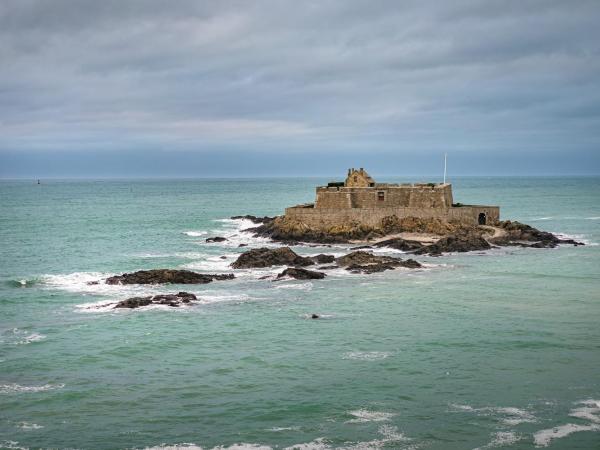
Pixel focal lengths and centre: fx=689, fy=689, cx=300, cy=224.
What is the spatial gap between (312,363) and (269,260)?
21.8m

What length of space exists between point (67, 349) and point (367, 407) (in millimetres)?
11946

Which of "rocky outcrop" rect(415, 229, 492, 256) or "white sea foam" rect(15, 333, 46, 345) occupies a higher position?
"rocky outcrop" rect(415, 229, 492, 256)

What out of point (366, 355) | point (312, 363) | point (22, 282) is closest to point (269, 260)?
point (22, 282)

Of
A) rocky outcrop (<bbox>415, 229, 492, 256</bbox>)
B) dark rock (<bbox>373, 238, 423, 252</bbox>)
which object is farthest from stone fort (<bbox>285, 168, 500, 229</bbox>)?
rocky outcrop (<bbox>415, 229, 492, 256</bbox>)

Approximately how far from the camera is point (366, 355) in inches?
954

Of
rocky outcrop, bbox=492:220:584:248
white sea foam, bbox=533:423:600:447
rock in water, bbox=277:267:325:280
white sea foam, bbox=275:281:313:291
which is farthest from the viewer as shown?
rocky outcrop, bbox=492:220:584:248

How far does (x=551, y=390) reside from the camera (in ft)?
67.2

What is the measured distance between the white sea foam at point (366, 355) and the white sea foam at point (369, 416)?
15.6 feet

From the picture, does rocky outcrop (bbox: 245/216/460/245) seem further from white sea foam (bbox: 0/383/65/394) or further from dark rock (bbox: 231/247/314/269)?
white sea foam (bbox: 0/383/65/394)

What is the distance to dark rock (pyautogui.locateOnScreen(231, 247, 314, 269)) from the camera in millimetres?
44562

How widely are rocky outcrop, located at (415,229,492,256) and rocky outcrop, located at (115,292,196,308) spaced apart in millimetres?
22470

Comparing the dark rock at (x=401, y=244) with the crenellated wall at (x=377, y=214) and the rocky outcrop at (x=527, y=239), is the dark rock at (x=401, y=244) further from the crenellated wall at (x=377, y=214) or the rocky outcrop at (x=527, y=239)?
the rocky outcrop at (x=527, y=239)

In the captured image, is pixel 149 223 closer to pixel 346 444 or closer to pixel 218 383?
pixel 218 383

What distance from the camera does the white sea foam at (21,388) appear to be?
68.2 ft
